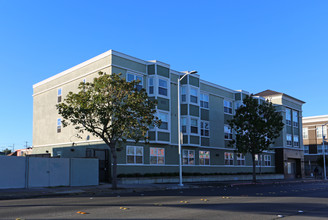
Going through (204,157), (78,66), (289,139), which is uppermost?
(78,66)

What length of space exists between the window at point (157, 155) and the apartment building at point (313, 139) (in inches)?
2107

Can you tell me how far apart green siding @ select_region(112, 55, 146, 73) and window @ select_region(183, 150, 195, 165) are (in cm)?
975

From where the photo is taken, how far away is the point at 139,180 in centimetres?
2875

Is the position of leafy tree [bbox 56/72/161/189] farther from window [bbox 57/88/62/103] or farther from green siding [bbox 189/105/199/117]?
green siding [bbox 189/105/199/117]

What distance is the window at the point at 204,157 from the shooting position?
3806cm

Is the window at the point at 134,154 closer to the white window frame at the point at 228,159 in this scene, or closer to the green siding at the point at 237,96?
the white window frame at the point at 228,159

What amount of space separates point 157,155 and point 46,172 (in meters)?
11.9

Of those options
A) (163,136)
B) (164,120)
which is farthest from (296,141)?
(163,136)

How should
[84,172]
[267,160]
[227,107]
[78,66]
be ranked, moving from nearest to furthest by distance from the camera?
1. [84,172]
2. [78,66]
3. [227,107]
4. [267,160]

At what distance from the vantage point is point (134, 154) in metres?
30.7

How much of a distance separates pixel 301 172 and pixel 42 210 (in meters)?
50.3

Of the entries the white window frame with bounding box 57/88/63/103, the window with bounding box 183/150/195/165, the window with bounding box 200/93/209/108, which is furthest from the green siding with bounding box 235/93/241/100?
the white window frame with bounding box 57/88/63/103

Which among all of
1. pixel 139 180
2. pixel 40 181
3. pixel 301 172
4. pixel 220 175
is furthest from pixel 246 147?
pixel 301 172

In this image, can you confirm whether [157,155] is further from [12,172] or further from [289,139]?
[289,139]
